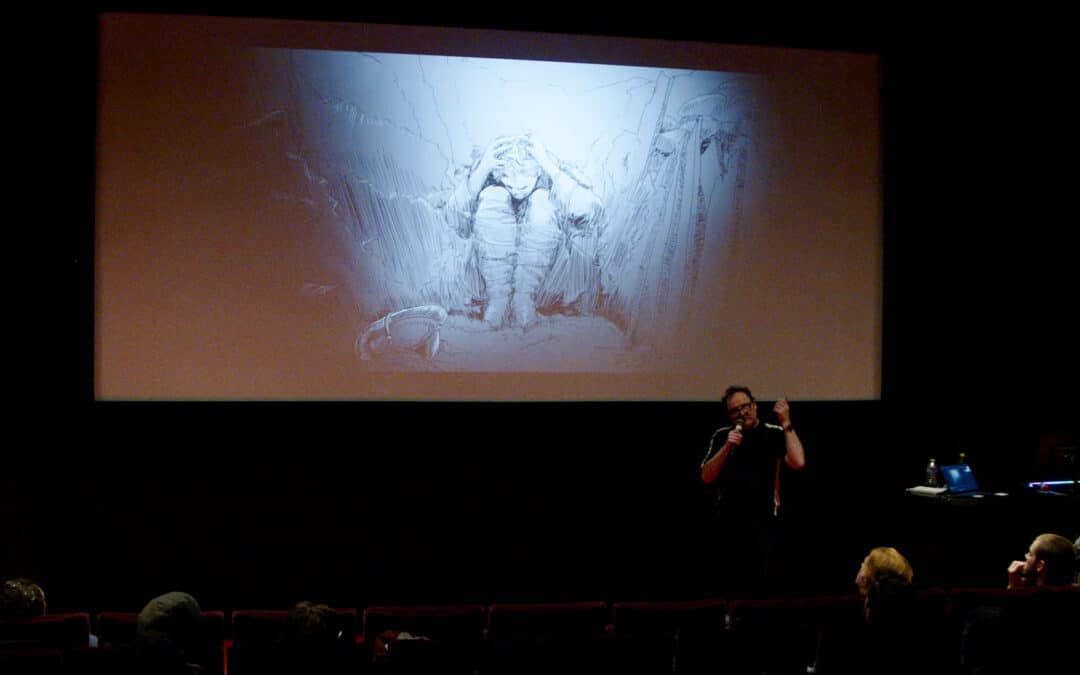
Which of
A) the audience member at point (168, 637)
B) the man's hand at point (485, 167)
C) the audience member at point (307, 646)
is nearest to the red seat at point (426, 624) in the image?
the audience member at point (168, 637)

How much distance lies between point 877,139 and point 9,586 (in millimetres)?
5474

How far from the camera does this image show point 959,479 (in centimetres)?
586

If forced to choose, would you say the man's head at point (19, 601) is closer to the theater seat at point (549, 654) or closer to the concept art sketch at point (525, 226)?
the theater seat at point (549, 654)

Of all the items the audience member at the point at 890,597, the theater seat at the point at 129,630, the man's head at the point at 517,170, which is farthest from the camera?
the man's head at the point at 517,170

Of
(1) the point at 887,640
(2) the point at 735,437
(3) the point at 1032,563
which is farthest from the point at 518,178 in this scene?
(1) the point at 887,640

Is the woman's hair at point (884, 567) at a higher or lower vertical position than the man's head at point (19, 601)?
higher

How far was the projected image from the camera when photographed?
18.9 ft

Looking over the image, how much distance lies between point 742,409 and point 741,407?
2cm

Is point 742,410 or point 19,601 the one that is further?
point 742,410

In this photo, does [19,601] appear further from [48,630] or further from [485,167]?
[485,167]

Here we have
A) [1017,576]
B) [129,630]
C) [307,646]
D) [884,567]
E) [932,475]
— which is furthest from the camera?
[932,475]

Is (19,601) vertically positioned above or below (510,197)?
below

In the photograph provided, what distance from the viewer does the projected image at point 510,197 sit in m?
5.75

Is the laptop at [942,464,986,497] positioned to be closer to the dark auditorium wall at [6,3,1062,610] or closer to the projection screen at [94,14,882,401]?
the dark auditorium wall at [6,3,1062,610]
